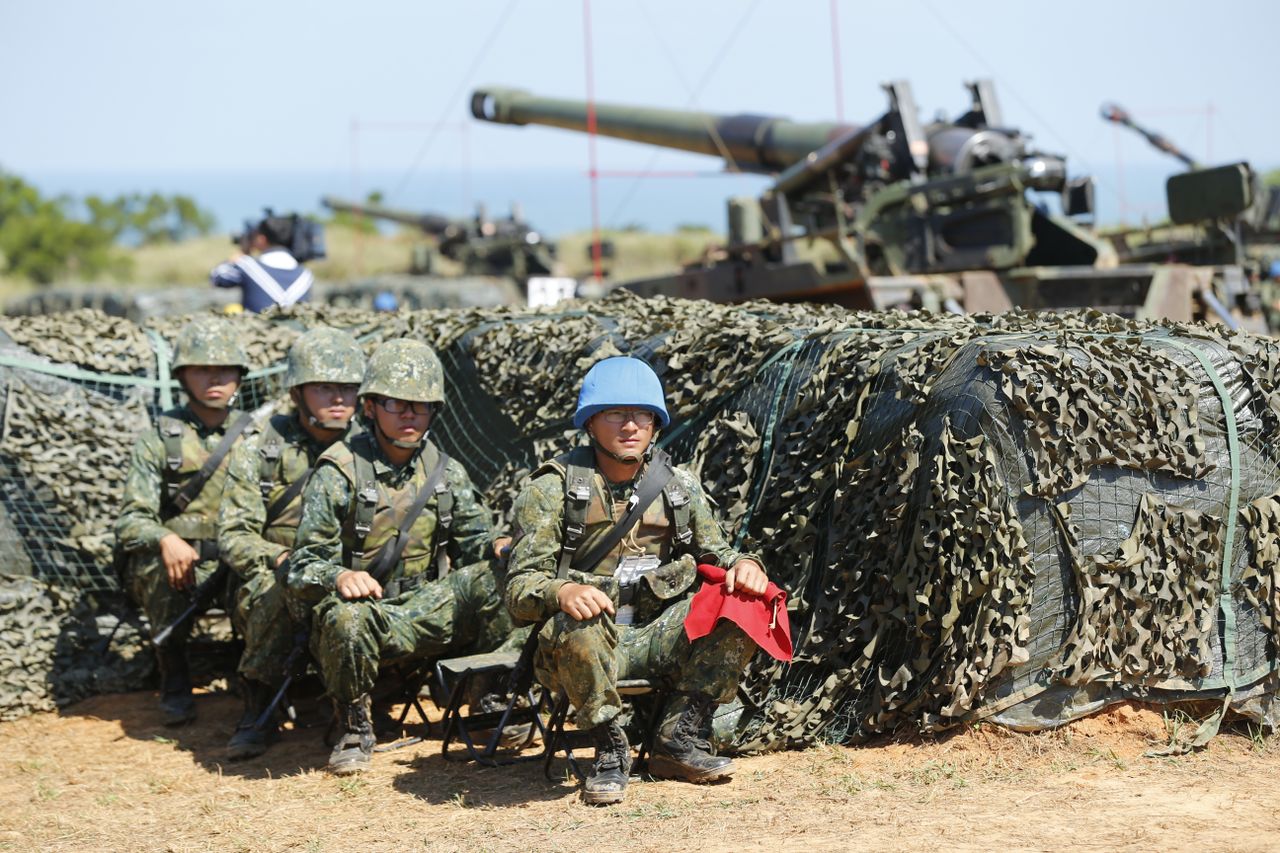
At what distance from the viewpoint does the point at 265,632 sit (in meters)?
6.88

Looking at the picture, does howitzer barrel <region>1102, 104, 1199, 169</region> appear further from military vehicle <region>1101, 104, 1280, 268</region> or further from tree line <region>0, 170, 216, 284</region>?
tree line <region>0, 170, 216, 284</region>

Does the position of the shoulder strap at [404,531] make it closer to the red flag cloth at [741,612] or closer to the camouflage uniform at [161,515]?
the camouflage uniform at [161,515]

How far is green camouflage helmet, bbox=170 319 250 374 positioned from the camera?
7777 mm

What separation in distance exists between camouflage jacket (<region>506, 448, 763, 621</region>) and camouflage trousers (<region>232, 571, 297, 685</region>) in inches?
66.0

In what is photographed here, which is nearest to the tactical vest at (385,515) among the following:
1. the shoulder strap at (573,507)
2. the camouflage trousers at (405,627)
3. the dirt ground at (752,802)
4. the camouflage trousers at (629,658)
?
the camouflage trousers at (405,627)

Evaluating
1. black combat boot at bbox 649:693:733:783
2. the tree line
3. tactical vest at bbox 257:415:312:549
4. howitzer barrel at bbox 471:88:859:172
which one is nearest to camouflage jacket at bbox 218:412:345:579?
tactical vest at bbox 257:415:312:549

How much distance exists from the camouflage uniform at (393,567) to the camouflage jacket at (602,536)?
97 centimetres

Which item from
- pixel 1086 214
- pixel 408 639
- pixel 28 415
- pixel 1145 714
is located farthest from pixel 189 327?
pixel 1086 214

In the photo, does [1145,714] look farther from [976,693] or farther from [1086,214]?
[1086,214]

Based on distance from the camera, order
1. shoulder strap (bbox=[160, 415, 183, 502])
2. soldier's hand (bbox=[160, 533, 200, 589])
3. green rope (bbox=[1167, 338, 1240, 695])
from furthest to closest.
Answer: shoulder strap (bbox=[160, 415, 183, 502]) → soldier's hand (bbox=[160, 533, 200, 589]) → green rope (bbox=[1167, 338, 1240, 695])

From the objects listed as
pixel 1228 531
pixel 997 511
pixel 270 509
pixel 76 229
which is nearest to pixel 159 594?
pixel 270 509

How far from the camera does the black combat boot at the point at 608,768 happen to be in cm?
551

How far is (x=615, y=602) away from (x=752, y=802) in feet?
2.88

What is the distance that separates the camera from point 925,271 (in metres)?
12.6
